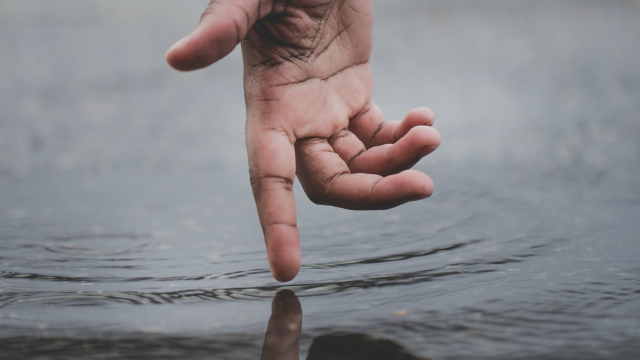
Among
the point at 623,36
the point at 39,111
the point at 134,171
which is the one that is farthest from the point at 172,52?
the point at 623,36

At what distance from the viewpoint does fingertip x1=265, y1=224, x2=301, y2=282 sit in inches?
49.3

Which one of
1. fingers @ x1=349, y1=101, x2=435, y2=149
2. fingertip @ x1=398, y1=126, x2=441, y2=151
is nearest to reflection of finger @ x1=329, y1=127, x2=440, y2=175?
fingertip @ x1=398, y1=126, x2=441, y2=151

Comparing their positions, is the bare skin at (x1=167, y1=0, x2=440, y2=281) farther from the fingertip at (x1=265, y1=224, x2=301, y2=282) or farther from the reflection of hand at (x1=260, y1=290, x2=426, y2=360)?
the reflection of hand at (x1=260, y1=290, x2=426, y2=360)

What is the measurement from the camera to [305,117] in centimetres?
149

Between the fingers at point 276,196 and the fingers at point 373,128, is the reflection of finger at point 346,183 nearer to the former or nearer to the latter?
the fingers at point 276,196

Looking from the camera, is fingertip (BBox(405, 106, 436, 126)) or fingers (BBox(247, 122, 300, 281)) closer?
fingers (BBox(247, 122, 300, 281))

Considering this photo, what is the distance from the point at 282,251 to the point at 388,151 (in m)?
0.41

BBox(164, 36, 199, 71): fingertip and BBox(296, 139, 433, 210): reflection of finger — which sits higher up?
BBox(164, 36, 199, 71): fingertip

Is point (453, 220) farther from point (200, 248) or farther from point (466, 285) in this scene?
point (200, 248)

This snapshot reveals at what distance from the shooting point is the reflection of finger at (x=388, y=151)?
1.38 m

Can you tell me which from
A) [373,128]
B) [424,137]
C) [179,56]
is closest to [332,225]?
[373,128]

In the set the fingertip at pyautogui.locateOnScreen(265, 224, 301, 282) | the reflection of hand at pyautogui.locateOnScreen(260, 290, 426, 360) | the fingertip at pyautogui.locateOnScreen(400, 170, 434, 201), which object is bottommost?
the reflection of hand at pyautogui.locateOnScreen(260, 290, 426, 360)

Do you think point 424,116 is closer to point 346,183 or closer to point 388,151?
point 388,151

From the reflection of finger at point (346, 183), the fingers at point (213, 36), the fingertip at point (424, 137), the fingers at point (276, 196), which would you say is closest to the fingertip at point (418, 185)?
the reflection of finger at point (346, 183)
